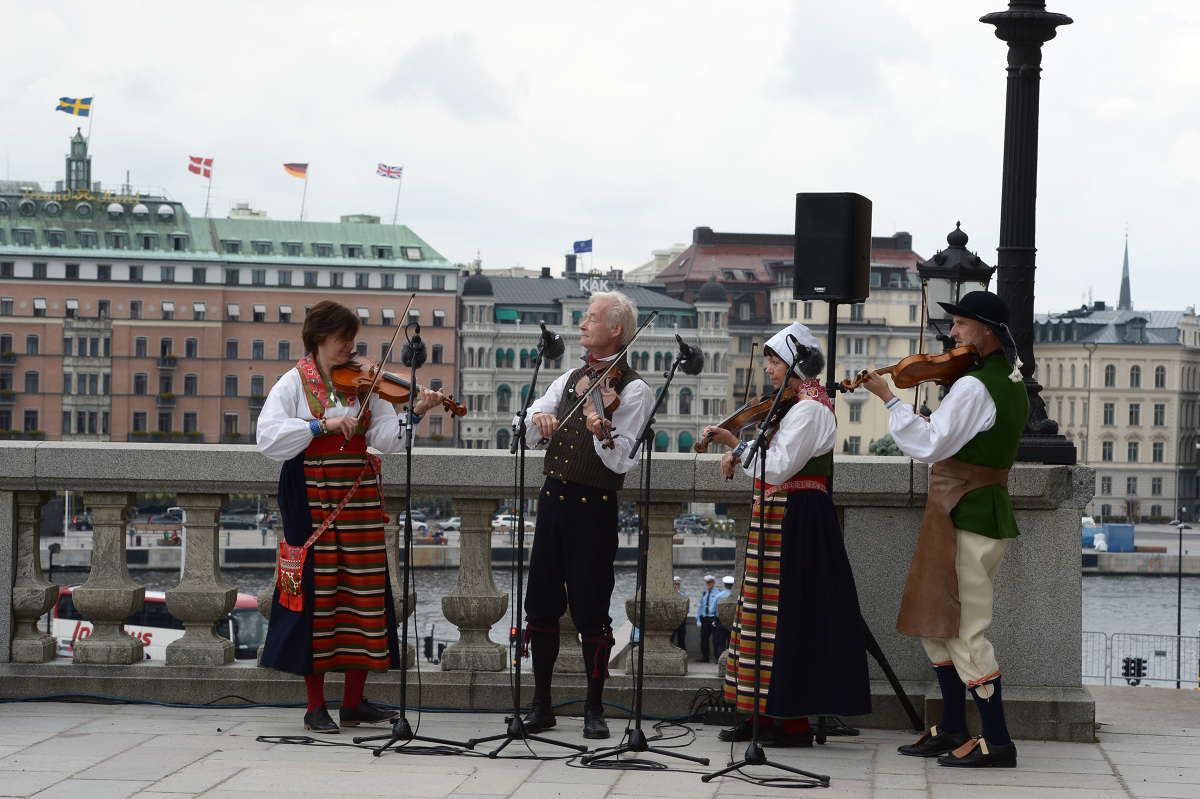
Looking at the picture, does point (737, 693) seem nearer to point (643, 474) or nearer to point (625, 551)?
point (643, 474)

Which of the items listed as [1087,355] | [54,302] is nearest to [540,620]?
[54,302]

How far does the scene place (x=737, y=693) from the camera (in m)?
6.23

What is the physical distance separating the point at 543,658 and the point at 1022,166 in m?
2.90

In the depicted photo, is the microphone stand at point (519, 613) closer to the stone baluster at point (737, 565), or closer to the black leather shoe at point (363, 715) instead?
the black leather shoe at point (363, 715)

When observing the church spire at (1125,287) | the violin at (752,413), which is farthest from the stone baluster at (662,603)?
the church spire at (1125,287)

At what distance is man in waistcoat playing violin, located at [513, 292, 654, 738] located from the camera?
6.27 meters

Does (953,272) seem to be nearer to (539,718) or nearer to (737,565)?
(737,565)

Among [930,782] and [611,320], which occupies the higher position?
[611,320]

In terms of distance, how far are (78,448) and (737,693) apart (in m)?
2.74

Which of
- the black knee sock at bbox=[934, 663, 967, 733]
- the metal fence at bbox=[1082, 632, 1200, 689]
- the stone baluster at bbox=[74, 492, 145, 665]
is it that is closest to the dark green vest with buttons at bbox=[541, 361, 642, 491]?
the black knee sock at bbox=[934, 663, 967, 733]

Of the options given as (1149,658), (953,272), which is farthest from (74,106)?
(953,272)

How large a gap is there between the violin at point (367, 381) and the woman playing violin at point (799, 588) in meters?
1.10

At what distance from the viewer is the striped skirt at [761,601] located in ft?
20.3

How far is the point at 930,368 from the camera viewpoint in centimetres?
588
